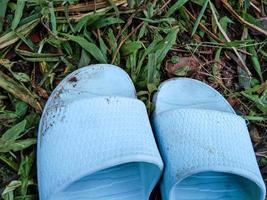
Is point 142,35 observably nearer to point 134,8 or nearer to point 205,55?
point 134,8

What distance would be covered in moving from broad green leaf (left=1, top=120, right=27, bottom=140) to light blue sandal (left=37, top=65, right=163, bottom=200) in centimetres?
5

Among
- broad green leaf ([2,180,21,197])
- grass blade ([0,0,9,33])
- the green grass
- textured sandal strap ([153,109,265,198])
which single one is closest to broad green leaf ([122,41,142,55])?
the green grass

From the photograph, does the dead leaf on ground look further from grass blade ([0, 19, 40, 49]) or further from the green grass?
grass blade ([0, 19, 40, 49])

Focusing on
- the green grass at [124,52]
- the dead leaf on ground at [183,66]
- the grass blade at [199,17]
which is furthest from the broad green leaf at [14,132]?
the grass blade at [199,17]

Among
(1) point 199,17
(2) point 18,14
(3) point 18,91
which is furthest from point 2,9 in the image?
(1) point 199,17

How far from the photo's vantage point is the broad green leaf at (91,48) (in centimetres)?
160

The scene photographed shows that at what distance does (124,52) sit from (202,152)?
15.8 inches

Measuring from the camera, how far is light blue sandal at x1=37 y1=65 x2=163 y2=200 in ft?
4.50

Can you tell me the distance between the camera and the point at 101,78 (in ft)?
5.14

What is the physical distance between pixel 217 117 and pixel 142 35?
0.35 m

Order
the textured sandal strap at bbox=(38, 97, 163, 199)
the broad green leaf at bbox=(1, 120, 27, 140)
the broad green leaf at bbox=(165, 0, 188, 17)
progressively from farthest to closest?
the broad green leaf at bbox=(165, 0, 188, 17) → the broad green leaf at bbox=(1, 120, 27, 140) → the textured sandal strap at bbox=(38, 97, 163, 199)

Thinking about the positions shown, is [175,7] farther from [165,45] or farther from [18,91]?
[18,91]

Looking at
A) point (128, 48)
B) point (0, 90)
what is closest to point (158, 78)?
point (128, 48)

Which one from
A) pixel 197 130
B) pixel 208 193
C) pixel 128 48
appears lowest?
pixel 208 193
